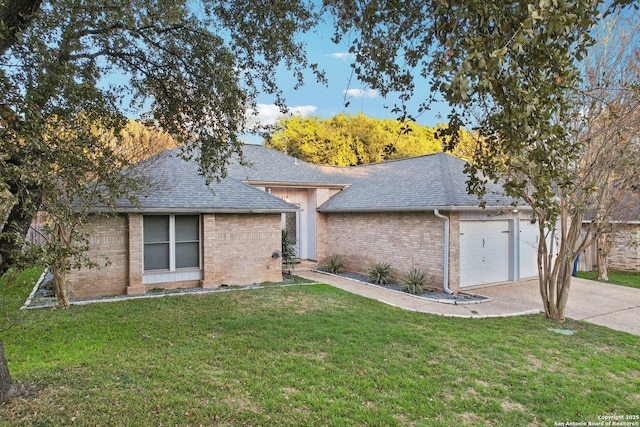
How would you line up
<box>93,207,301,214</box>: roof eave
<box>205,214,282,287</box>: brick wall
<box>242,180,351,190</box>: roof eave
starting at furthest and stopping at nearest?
<box>242,180,351,190</box>: roof eave < <box>205,214,282,287</box>: brick wall < <box>93,207,301,214</box>: roof eave

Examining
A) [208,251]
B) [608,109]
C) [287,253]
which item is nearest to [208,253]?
[208,251]

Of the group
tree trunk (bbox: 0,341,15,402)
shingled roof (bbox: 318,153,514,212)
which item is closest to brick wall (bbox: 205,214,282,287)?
shingled roof (bbox: 318,153,514,212)

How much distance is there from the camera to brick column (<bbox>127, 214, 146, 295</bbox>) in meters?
10.6

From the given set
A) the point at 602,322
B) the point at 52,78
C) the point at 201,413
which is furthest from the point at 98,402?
the point at 602,322

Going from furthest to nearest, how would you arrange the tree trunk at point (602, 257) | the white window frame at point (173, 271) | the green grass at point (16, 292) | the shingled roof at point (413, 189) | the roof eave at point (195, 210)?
the tree trunk at point (602, 257) → the shingled roof at point (413, 189) → the white window frame at point (173, 271) → the roof eave at point (195, 210) → the green grass at point (16, 292)

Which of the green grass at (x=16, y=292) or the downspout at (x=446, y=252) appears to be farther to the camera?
the downspout at (x=446, y=252)

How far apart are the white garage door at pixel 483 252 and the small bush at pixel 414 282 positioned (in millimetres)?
1340

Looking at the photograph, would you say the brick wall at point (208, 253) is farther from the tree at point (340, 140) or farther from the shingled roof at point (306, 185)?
the tree at point (340, 140)

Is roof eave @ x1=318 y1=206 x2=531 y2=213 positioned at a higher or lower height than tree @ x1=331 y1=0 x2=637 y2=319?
lower

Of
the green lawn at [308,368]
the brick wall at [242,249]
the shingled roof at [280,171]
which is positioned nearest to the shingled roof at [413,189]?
the shingled roof at [280,171]

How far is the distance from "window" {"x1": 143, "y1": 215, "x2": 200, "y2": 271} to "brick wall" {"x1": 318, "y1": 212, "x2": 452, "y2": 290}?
19.5ft

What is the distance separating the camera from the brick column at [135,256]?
34.9 feet

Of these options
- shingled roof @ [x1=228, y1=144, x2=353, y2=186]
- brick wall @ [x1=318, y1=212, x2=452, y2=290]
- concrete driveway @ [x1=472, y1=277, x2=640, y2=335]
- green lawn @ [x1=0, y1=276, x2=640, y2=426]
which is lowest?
concrete driveway @ [x1=472, y1=277, x2=640, y2=335]

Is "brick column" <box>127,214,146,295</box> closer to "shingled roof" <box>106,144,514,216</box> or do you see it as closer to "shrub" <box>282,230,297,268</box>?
"shingled roof" <box>106,144,514,216</box>
